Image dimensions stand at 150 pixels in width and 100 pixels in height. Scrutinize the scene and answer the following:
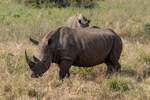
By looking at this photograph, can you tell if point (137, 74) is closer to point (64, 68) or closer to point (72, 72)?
point (72, 72)

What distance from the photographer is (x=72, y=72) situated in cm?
1060

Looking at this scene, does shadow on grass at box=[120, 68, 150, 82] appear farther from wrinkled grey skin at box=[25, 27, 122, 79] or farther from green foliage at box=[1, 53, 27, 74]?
green foliage at box=[1, 53, 27, 74]

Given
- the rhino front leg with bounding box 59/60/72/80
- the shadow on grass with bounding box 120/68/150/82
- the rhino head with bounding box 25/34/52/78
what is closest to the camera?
the rhino head with bounding box 25/34/52/78

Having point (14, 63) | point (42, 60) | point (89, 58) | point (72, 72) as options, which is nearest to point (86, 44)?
point (89, 58)

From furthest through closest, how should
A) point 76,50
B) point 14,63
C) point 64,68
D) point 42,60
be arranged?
point 14,63 → point 76,50 → point 64,68 → point 42,60

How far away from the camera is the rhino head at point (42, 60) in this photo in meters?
9.62

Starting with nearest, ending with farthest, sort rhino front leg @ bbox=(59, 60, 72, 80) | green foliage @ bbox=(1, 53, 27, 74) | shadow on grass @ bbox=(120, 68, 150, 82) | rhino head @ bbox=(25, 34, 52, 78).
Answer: rhino head @ bbox=(25, 34, 52, 78)
rhino front leg @ bbox=(59, 60, 72, 80)
green foliage @ bbox=(1, 53, 27, 74)
shadow on grass @ bbox=(120, 68, 150, 82)

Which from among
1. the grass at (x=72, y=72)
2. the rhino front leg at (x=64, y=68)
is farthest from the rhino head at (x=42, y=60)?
the rhino front leg at (x=64, y=68)

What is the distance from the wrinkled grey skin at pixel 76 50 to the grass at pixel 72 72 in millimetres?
233

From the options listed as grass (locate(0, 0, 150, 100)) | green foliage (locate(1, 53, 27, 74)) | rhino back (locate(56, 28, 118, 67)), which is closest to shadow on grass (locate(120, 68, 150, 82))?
grass (locate(0, 0, 150, 100))

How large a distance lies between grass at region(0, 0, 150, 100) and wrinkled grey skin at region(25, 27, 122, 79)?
23 centimetres

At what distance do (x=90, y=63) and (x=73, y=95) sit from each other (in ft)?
5.58

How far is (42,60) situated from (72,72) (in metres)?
1.12

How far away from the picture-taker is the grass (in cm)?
887
